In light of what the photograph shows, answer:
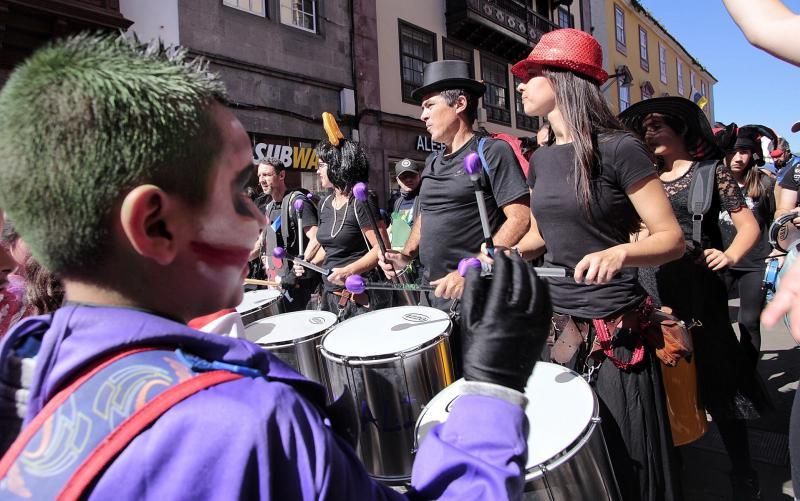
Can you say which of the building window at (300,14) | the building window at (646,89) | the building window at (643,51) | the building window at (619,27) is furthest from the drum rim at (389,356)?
the building window at (643,51)

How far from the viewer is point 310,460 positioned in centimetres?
69

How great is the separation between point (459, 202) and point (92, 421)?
7.25ft

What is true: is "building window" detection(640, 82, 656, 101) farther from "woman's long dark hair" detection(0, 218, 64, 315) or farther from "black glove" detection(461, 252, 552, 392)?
"black glove" detection(461, 252, 552, 392)

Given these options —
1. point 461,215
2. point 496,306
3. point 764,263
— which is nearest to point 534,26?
point 764,263

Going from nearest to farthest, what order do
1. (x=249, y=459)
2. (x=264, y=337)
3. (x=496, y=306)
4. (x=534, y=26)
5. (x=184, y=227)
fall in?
1. (x=249, y=459)
2. (x=184, y=227)
3. (x=496, y=306)
4. (x=264, y=337)
5. (x=534, y=26)

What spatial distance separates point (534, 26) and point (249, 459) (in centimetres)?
1985

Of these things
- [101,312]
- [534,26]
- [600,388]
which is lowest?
[600,388]

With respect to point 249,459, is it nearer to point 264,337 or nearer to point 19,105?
point 19,105

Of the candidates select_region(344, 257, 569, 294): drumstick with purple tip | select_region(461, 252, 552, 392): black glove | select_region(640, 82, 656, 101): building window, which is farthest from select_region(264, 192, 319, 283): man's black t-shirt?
select_region(640, 82, 656, 101): building window

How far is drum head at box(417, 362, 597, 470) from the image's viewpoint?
1.47 metres

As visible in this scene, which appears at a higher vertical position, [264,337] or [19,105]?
[19,105]

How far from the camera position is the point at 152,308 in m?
0.79

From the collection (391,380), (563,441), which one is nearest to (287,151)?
(391,380)

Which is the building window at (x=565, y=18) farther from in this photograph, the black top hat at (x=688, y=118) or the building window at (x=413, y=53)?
the black top hat at (x=688, y=118)
